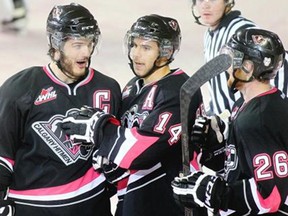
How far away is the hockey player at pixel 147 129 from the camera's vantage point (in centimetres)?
291

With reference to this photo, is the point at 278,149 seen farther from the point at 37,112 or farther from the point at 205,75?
the point at 37,112

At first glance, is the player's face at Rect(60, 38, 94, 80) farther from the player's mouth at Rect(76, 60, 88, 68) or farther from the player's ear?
the player's ear

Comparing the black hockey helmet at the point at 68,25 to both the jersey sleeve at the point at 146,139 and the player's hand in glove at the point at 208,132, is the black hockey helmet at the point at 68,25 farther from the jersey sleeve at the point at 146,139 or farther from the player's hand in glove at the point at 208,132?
the player's hand in glove at the point at 208,132

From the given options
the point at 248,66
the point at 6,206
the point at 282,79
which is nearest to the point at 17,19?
the point at 282,79

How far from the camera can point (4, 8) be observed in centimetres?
662

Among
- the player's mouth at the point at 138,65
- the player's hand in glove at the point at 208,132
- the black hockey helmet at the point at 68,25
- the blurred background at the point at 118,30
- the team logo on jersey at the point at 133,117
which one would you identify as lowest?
the blurred background at the point at 118,30

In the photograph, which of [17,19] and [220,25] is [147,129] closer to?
[220,25]

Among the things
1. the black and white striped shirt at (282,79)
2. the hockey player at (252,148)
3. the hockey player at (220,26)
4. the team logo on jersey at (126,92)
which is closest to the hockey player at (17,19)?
the hockey player at (220,26)

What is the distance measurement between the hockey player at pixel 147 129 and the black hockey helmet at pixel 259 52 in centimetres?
24

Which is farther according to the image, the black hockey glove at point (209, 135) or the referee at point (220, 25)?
the referee at point (220, 25)

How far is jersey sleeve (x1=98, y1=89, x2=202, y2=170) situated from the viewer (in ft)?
9.53

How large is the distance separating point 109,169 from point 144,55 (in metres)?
0.44

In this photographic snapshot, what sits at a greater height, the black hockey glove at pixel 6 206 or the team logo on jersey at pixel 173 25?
the team logo on jersey at pixel 173 25

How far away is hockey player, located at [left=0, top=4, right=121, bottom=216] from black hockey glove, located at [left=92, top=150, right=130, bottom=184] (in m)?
0.03
